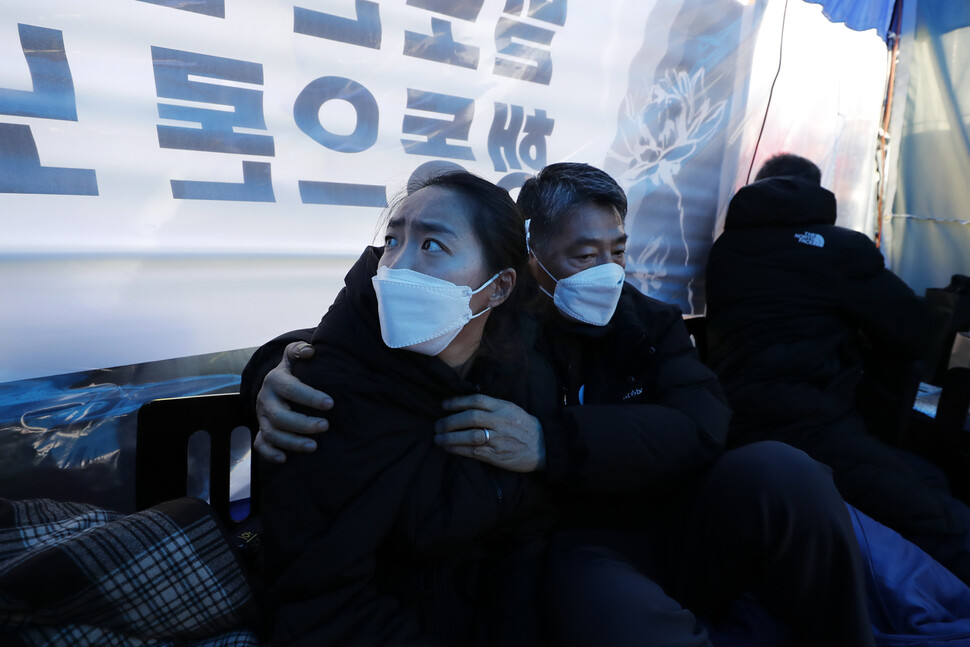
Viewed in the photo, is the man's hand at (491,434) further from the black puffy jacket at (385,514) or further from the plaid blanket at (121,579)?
the plaid blanket at (121,579)

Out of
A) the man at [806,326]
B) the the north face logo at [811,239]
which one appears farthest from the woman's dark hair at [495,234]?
the the north face logo at [811,239]

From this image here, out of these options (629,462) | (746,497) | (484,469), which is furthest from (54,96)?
(746,497)

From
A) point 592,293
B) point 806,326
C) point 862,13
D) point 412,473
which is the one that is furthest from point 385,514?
point 862,13

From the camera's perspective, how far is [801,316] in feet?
7.13

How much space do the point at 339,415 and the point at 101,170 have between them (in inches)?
35.5

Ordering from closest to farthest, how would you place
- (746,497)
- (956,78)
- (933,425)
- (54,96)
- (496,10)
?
(746,497) < (54,96) < (496,10) < (933,425) < (956,78)

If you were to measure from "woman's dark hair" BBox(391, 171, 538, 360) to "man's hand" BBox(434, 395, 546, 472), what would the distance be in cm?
16

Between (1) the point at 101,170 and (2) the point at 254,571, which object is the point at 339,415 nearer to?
(2) the point at 254,571

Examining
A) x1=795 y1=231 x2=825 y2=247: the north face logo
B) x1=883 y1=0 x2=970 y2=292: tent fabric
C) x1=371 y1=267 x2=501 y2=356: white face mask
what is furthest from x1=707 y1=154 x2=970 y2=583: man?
x1=883 y1=0 x2=970 y2=292: tent fabric

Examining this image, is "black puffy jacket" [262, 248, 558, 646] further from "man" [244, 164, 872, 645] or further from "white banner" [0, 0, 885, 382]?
"white banner" [0, 0, 885, 382]

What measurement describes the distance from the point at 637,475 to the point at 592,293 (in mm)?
521

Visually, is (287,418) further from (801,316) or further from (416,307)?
(801,316)

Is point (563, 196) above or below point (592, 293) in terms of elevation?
above

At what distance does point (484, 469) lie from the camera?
1.17 metres
